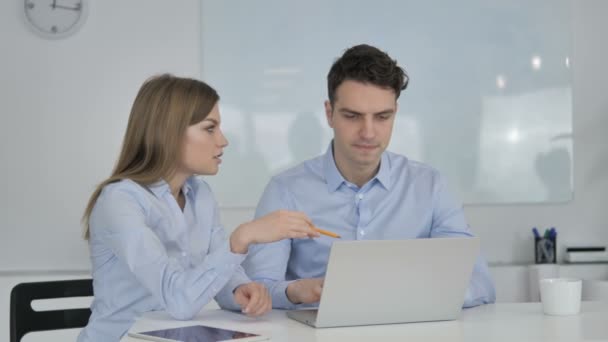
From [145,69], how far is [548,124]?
1972 mm

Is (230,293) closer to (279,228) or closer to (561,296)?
(279,228)

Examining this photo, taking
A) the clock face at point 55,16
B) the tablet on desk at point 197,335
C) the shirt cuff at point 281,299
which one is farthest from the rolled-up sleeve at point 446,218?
the clock face at point 55,16

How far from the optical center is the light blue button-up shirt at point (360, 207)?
96.1 inches

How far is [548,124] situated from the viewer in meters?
4.15

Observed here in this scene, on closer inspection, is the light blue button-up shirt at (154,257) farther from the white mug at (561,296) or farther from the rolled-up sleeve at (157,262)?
the white mug at (561,296)

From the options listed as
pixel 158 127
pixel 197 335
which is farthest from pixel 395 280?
pixel 158 127

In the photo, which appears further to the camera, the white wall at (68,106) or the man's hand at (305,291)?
the white wall at (68,106)

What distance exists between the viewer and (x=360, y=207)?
2445 millimetres

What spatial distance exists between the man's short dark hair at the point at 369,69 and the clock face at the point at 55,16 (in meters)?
1.86

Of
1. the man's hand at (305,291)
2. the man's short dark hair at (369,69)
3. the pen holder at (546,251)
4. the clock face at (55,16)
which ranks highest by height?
the clock face at (55,16)

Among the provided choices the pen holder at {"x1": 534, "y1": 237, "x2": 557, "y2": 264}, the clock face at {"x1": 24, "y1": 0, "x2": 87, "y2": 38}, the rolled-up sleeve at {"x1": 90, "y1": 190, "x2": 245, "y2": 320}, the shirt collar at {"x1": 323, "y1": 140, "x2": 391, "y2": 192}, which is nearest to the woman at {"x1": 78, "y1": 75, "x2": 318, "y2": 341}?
the rolled-up sleeve at {"x1": 90, "y1": 190, "x2": 245, "y2": 320}

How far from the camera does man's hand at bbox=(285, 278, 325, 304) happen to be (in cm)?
197

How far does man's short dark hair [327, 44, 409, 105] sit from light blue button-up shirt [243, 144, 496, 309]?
242 millimetres

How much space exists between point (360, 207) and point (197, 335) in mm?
883
